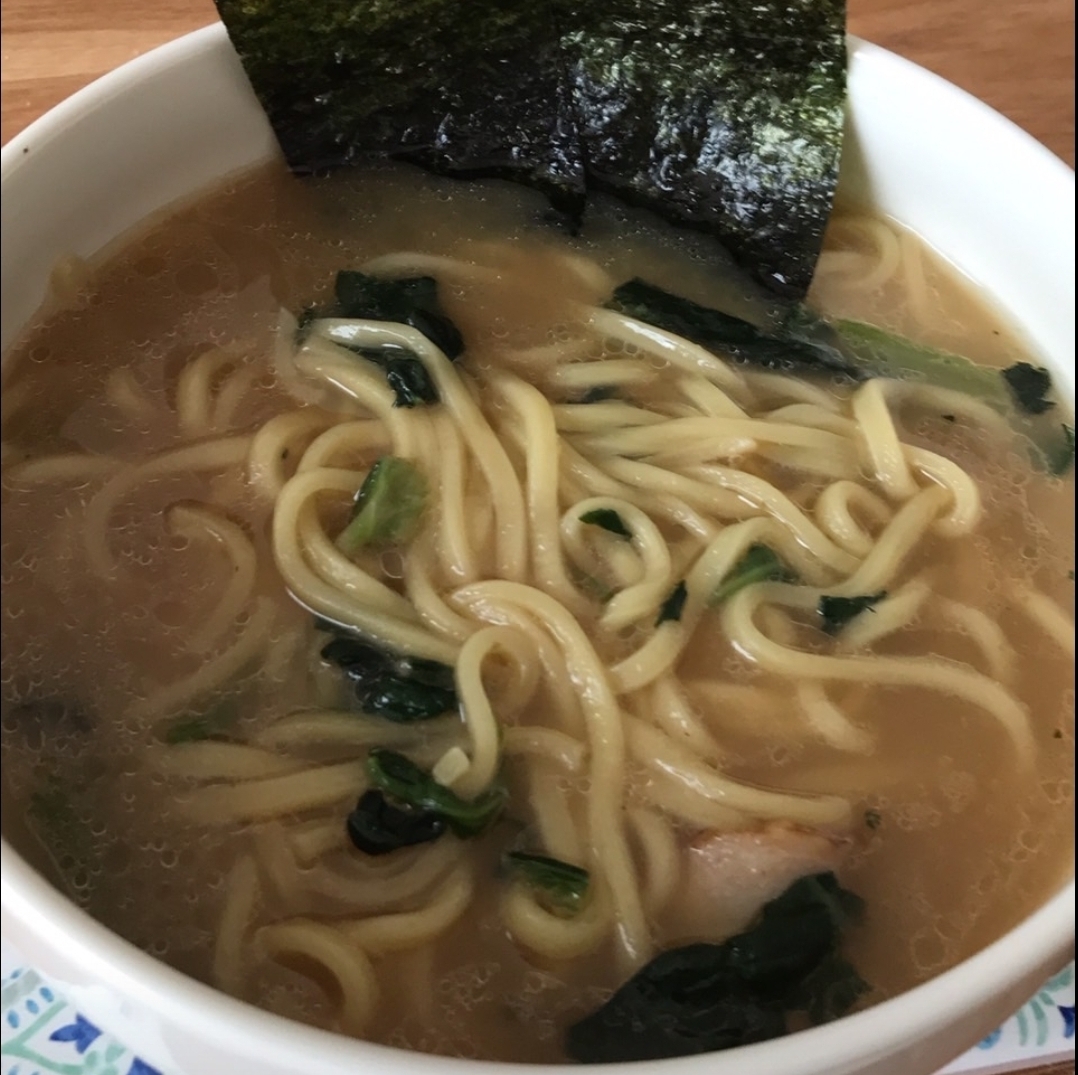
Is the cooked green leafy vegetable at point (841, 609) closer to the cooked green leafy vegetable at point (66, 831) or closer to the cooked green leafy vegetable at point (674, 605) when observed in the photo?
the cooked green leafy vegetable at point (674, 605)

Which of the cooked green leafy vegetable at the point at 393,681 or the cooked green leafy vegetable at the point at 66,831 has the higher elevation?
the cooked green leafy vegetable at the point at 66,831

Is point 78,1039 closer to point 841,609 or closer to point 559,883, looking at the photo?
point 559,883

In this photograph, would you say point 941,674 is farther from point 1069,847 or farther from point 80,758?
point 80,758

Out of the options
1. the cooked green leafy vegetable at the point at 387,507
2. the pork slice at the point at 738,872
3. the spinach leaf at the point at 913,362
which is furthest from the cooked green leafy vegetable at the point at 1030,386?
the cooked green leafy vegetable at the point at 387,507

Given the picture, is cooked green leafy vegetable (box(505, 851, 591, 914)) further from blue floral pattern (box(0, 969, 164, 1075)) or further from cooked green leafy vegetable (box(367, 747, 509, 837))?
blue floral pattern (box(0, 969, 164, 1075))

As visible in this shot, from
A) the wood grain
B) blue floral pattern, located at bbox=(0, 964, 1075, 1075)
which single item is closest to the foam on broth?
blue floral pattern, located at bbox=(0, 964, 1075, 1075)

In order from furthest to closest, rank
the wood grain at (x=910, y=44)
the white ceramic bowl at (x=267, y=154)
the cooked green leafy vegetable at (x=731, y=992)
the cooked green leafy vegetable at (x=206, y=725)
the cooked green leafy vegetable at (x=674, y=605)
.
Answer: the wood grain at (x=910, y=44) → the cooked green leafy vegetable at (x=674, y=605) → the cooked green leafy vegetable at (x=206, y=725) → the cooked green leafy vegetable at (x=731, y=992) → the white ceramic bowl at (x=267, y=154)
